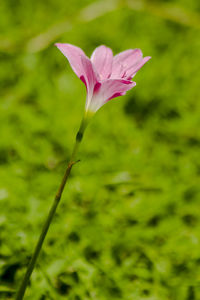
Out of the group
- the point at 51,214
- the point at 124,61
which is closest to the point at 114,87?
the point at 124,61

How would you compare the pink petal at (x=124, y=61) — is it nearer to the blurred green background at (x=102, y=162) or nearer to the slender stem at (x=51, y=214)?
the slender stem at (x=51, y=214)

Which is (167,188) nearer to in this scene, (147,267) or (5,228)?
(147,267)

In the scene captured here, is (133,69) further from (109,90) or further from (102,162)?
(102,162)

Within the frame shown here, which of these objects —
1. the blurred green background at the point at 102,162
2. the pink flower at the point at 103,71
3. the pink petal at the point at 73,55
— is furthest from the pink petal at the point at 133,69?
the blurred green background at the point at 102,162

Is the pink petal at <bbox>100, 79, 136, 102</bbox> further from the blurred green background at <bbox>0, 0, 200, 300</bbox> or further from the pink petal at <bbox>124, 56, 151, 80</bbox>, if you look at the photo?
the blurred green background at <bbox>0, 0, 200, 300</bbox>

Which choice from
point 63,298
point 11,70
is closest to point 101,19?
point 11,70
